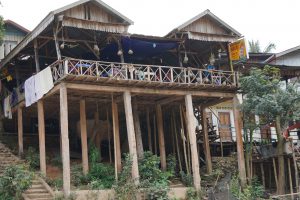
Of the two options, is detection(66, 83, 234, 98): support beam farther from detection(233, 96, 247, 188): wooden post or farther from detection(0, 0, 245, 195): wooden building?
detection(233, 96, 247, 188): wooden post

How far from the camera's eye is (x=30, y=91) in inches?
903

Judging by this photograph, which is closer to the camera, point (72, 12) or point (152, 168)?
point (72, 12)

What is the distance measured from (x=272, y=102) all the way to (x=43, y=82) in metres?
10.4

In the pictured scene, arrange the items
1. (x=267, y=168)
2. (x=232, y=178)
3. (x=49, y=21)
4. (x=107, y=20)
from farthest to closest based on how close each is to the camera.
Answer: (x=267, y=168)
(x=232, y=178)
(x=107, y=20)
(x=49, y=21)

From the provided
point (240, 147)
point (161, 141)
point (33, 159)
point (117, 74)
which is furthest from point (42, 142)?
point (240, 147)

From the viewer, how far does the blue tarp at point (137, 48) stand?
2343 cm

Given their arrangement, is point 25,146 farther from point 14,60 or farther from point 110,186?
point 110,186

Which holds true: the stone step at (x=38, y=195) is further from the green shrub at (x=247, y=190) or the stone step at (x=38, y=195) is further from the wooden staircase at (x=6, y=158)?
the green shrub at (x=247, y=190)

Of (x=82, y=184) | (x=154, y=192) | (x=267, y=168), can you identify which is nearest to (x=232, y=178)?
(x=267, y=168)

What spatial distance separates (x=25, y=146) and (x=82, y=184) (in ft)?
24.1

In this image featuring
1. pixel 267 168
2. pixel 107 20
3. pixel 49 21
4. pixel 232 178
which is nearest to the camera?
pixel 49 21

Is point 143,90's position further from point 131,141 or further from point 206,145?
point 206,145

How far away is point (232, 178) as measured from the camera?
24.4m

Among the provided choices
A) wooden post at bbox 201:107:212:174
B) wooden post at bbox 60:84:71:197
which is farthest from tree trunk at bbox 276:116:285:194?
wooden post at bbox 60:84:71:197
